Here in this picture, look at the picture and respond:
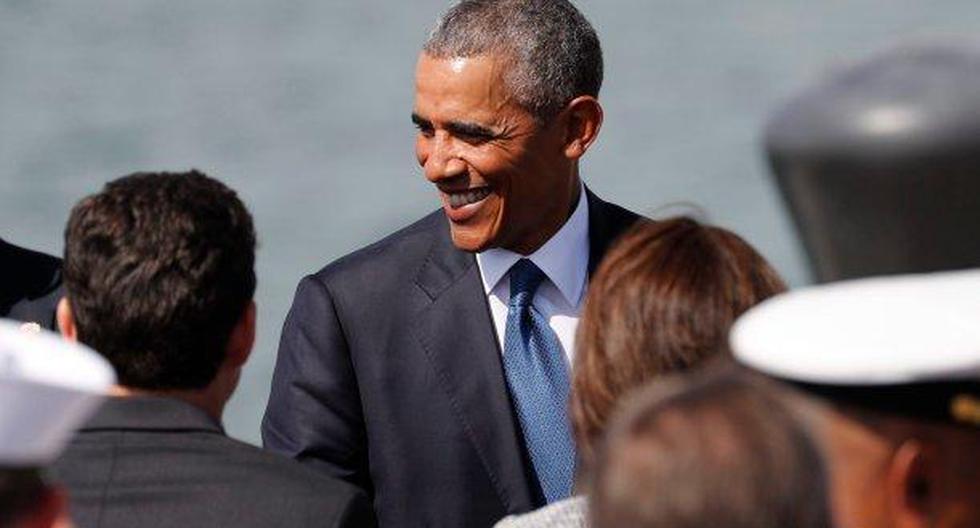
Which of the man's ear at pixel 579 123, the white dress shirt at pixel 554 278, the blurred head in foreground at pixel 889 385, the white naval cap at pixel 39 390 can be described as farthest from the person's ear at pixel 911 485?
the man's ear at pixel 579 123

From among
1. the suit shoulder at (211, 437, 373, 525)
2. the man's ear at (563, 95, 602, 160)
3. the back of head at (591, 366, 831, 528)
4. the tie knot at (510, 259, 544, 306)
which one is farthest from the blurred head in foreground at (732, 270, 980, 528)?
the man's ear at (563, 95, 602, 160)

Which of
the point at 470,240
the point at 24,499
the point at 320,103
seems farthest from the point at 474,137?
the point at 320,103

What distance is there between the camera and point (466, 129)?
489cm

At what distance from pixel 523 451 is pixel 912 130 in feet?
6.09

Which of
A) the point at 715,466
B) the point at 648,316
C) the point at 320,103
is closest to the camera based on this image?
the point at 715,466

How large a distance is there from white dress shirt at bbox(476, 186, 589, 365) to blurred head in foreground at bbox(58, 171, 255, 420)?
1.11 m

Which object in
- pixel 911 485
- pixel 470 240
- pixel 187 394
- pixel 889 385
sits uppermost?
pixel 889 385

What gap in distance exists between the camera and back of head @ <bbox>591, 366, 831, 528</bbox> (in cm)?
251

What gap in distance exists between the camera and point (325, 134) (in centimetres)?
1584

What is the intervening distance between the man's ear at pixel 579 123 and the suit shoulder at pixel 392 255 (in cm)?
25

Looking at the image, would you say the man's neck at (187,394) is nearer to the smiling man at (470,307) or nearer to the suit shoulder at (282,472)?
the suit shoulder at (282,472)

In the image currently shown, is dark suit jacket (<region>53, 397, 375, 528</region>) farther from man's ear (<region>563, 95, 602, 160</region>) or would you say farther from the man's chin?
man's ear (<region>563, 95, 602, 160</region>)

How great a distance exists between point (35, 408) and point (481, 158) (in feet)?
6.98

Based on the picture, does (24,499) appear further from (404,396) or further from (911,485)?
(404,396)
